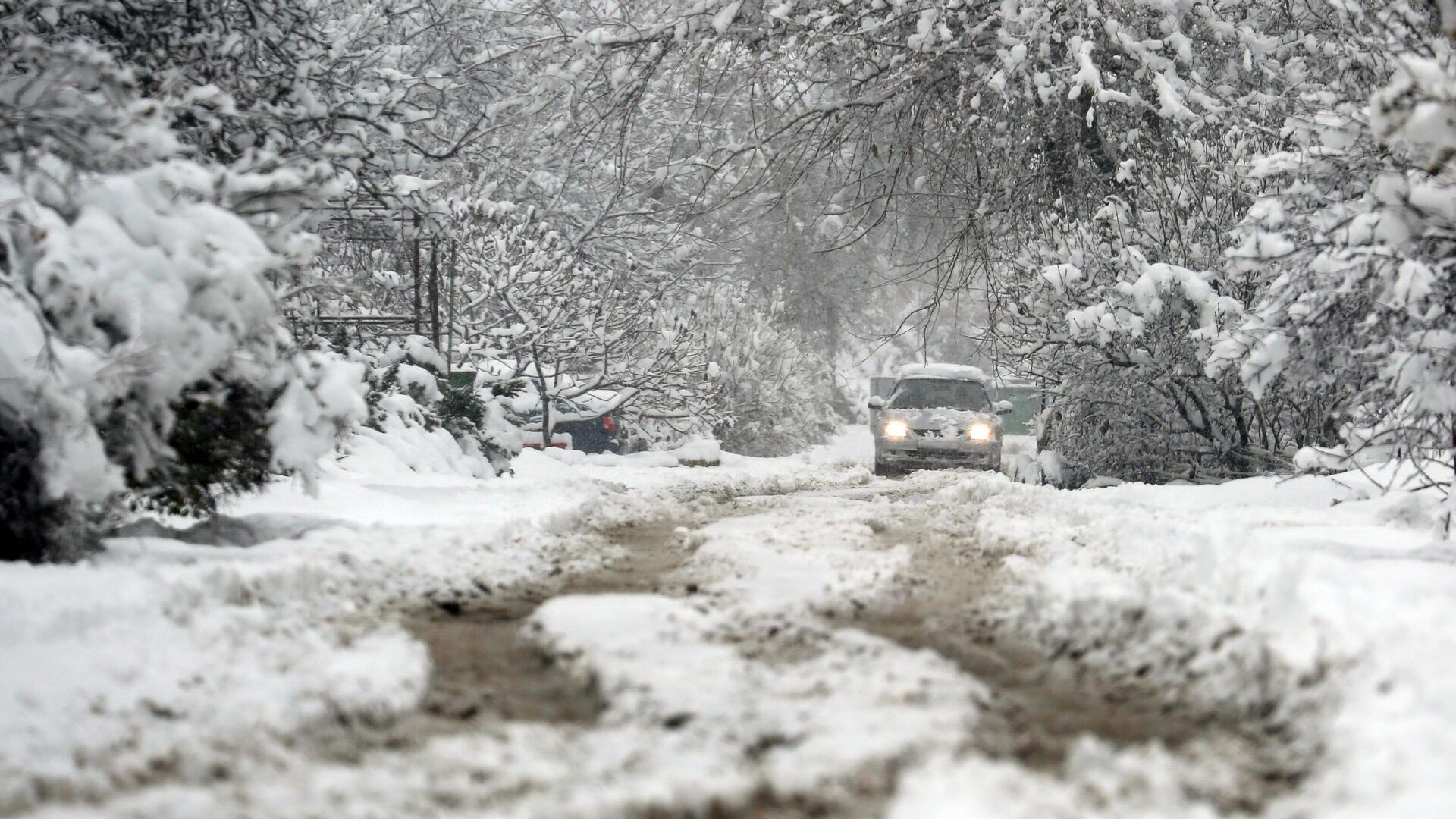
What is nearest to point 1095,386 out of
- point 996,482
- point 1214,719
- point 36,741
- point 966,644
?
point 996,482

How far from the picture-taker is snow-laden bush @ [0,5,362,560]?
4.78 metres

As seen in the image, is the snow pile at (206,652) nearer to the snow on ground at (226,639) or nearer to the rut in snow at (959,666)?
the snow on ground at (226,639)

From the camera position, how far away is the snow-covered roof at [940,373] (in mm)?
19250

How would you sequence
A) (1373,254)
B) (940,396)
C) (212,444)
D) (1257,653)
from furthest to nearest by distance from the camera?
(940,396) → (1373,254) → (212,444) → (1257,653)

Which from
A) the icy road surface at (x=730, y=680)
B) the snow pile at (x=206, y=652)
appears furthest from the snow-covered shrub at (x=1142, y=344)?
the snow pile at (x=206, y=652)

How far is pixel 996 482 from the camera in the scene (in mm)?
12445

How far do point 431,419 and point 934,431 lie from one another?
8.16m

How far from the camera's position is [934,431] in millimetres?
18109

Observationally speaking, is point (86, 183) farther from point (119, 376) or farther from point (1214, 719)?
point (1214, 719)

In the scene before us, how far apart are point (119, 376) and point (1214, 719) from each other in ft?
12.7

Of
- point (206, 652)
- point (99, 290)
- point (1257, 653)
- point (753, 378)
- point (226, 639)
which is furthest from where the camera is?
point (753, 378)

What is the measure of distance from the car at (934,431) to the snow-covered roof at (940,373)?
0.29 m

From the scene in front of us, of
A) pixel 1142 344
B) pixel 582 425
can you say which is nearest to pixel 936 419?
pixel 582 425

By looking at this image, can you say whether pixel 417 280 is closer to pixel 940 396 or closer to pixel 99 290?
pixel 99 290
